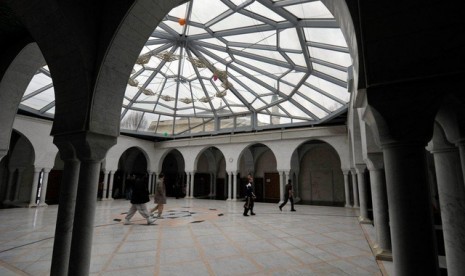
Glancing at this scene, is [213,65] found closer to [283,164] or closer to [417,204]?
[283,164]

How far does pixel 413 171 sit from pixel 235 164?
15800 mm

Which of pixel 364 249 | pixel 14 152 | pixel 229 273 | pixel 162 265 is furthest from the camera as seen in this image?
pixel 14 152

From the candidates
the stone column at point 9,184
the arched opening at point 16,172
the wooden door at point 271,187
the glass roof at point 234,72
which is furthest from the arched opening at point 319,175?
the stone column at point 9,184

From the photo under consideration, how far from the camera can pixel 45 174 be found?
1344cm

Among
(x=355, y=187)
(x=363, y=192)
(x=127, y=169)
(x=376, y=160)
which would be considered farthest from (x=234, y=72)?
(x=127, y=169)

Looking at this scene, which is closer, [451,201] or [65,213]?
[451,201]

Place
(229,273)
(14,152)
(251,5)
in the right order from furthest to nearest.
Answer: (14,152) < (251,5) < (229,273)

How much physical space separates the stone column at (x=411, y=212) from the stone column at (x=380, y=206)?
11.2 ft

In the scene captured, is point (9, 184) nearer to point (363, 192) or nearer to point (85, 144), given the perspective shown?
point (85, 144)

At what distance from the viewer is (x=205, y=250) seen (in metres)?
4.91

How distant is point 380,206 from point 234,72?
9083 mm

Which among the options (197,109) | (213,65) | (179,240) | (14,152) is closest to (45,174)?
(14,152)

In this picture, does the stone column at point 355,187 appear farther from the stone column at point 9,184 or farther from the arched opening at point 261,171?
the stone column at point 9,184

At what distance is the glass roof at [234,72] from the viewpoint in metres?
7.72
